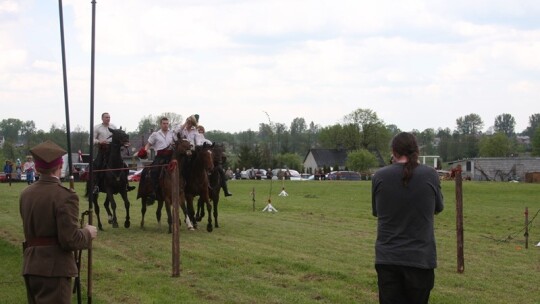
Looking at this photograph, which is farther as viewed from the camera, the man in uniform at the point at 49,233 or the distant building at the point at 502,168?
the distant building at the point at 502,168

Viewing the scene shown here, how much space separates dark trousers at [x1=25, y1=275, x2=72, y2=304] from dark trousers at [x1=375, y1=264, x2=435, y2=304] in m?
2.85

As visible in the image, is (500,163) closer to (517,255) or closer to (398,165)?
(517,255)

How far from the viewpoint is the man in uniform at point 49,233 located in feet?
20.7

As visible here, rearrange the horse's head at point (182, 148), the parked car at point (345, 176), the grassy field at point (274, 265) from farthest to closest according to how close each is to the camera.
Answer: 1. the parked car at point (345, 176)
2. the horse's head at point (182, 148)
3. the grassy field at point (274, 265)

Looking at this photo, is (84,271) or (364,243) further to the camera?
(364,243)

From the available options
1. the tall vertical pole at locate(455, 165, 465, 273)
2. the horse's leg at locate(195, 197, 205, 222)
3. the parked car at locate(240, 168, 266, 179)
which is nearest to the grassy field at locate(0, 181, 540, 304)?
the tall vertical pole at locate(455, 165, 465, 273)

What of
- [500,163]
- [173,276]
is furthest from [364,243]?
[500,163]

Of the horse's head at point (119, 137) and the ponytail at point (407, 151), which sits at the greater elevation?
the horse's head at point (119, 137)

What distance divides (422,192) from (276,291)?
14.0 ft

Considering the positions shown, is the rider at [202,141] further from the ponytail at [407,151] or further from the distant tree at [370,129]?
the distant tree at [370,129]

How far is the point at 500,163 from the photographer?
335ft

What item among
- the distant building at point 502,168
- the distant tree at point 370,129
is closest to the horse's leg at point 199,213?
the distant building at point 502,168

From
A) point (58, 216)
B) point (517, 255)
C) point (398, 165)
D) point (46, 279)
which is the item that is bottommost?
point (517, 255)

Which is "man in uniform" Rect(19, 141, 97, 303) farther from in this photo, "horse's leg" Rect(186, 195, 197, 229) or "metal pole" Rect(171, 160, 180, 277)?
"horse's leg" Rect(186, 195, 197, 229)
